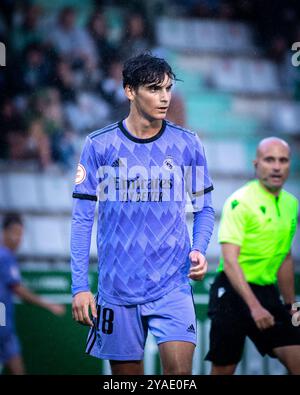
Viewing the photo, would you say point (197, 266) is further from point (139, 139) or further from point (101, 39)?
point (101, 39)

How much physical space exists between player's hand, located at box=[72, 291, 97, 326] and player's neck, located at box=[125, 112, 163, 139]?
32.1 inches

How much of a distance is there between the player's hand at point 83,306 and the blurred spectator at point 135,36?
3.82 metres

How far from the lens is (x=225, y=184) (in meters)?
7.43

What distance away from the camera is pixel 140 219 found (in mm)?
4465

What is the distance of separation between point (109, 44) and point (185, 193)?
12.2ft

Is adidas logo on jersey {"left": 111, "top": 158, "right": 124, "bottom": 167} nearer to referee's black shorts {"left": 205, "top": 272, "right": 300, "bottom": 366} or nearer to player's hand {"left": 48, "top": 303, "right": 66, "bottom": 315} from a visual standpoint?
referee's black shorts {"left": 205, "top": 272, "right": 300, "bottom": 366}

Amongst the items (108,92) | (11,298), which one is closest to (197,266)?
(11,298)

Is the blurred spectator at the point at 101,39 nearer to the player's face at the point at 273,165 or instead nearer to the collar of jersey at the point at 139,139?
the player's face at the point at 273,165

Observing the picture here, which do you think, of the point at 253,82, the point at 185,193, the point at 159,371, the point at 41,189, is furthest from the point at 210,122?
the point at 185,193

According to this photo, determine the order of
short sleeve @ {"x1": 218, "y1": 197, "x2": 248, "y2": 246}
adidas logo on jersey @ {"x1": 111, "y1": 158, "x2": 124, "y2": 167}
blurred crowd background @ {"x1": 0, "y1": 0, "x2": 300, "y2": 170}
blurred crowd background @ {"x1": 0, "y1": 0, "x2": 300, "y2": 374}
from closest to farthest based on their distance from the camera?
adidas logo on jersey @ {"x1": 111, "y1": 158, "x2": 124, "y2": 167}
short sleeve @ {"x1": 218, "y1": 197, "x2": 248, "y2": 246}
blurred crowd background @ {"x1": 0, "y1": 0, "x2": 300, "y2": 374}
blurred crowd background @ {"x1": 0, "y1": 0, "x2": 300, "y2": 170}

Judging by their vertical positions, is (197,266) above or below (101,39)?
below

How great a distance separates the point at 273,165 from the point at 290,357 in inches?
43.3

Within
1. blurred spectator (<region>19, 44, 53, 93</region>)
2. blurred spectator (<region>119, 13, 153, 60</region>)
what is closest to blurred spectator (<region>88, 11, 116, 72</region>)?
blurred spectator (<region>119, 13, 153, 60</region>)

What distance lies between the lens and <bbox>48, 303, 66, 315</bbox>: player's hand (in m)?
6.70
